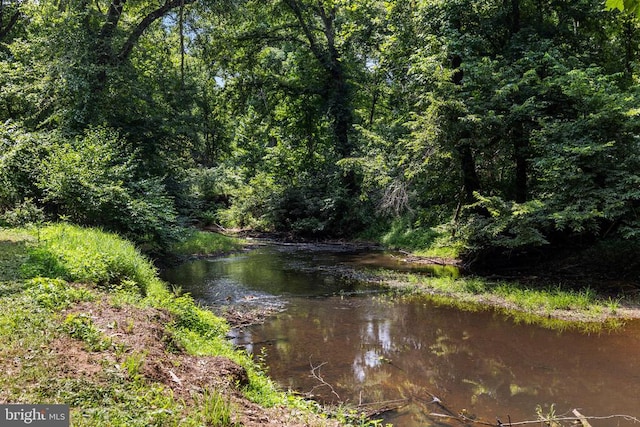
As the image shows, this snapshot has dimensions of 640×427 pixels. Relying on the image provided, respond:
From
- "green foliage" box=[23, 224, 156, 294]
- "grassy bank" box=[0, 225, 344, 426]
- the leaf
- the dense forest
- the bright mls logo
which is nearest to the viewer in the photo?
the leaf

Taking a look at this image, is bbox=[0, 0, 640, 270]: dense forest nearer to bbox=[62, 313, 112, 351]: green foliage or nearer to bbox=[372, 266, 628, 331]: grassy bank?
bbox=[372, 266, 628, 331]: grassy bank

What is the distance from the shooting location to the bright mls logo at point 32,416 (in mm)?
3090

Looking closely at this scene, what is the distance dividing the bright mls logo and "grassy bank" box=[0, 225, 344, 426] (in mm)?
99

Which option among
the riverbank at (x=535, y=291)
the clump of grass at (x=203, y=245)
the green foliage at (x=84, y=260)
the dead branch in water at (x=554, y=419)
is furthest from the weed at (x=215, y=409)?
the clump of grass at (x=203, y=245)

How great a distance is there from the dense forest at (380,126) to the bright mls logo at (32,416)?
901 cm

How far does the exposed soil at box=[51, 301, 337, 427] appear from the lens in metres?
4.07

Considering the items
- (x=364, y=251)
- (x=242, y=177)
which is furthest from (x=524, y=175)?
(x=242, y=177)

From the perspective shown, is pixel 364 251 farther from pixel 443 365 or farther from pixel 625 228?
pixel 443 365

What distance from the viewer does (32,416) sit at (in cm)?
313

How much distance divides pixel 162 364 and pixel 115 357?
49 cm

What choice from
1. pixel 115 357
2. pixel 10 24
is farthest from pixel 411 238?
pixel 10 24

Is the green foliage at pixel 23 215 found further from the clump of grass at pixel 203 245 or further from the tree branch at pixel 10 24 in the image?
the tree branch at pixel 10 24

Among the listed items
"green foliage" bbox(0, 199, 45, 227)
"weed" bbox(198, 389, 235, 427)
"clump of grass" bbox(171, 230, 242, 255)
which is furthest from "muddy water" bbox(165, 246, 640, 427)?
"clump of grass" bbox(171, 230, 242, 255)

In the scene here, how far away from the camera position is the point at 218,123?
129ft
